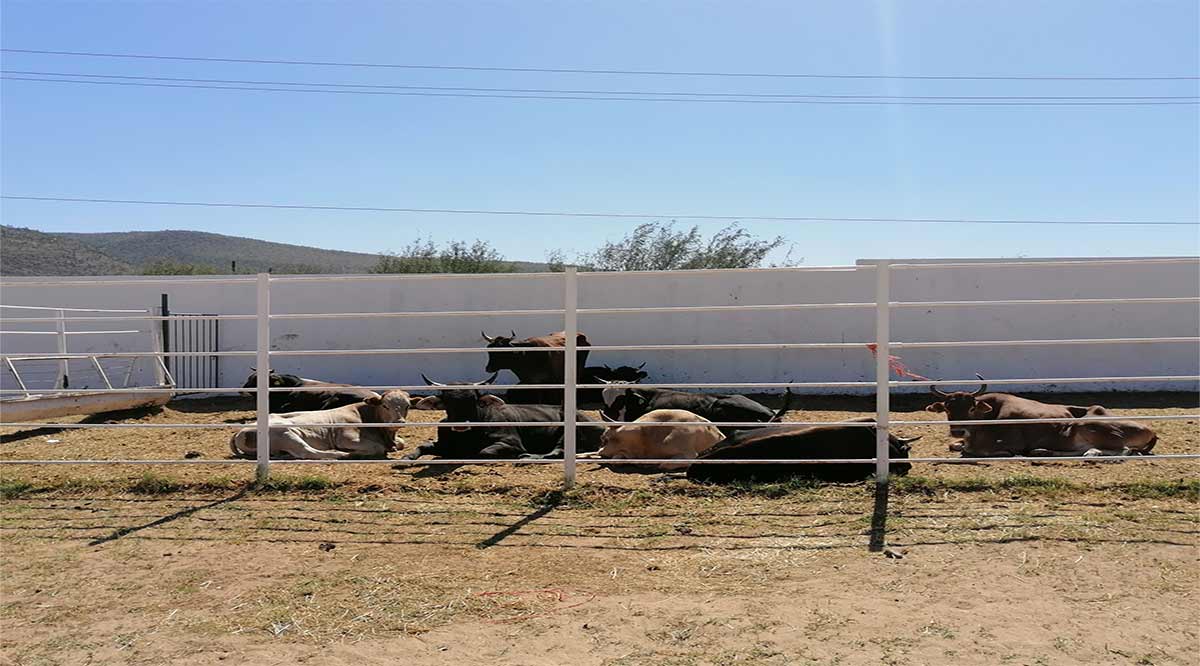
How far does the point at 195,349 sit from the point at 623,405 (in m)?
8.30

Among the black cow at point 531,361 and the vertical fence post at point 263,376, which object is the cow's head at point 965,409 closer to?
the black cow at point 531,361

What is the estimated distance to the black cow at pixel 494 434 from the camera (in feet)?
25.2

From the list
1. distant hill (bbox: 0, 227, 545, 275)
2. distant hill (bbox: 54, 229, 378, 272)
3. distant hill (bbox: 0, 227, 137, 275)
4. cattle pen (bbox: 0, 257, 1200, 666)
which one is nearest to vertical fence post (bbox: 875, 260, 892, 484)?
cattle pen (bbox: 0, 257, 1200, 666)

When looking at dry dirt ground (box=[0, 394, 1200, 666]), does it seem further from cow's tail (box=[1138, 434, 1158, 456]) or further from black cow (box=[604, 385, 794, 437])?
black cow (box=[604, 385, 794, 437])

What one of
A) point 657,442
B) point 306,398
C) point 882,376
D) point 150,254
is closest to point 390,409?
point 657,442

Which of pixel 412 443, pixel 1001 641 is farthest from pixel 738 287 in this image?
pixel 1001 641

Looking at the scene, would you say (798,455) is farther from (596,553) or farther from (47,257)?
(47,257)

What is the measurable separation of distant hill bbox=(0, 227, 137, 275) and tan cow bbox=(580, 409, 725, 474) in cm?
3684

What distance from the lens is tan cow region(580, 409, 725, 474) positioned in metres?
7.28

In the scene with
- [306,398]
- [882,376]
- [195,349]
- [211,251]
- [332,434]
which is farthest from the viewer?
[211,251]

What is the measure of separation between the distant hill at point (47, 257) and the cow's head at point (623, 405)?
3508cm

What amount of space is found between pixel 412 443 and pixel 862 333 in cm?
757

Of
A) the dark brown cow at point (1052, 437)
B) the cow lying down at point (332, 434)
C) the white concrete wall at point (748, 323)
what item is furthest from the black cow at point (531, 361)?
the dark brown cow at point (1052, 437)

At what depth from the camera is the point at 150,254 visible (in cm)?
5297
